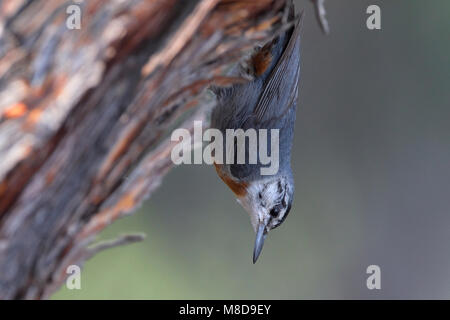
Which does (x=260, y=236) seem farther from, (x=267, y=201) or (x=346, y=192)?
(x=346, y=192)

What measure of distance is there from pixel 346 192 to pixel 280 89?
9.49ft

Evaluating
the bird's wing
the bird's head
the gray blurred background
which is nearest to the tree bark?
the bird's wing

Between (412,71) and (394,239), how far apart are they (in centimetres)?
149

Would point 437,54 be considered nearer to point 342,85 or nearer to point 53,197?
point 342,85

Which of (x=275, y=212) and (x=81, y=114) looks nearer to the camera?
(x=81, y=114)

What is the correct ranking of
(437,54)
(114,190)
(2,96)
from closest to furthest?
(2,96)
(114,190)
(437,54)

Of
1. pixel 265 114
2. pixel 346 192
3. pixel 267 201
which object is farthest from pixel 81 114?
pixel 346 192

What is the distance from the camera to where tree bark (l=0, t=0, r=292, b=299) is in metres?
1.17

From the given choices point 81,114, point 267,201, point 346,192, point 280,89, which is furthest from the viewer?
point 346,192

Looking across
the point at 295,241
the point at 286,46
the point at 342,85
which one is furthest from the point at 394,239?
the point at 286,46

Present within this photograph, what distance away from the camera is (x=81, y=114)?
1.20 meters

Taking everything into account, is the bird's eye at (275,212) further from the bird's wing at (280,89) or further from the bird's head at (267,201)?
the bird's wing at (280,89)

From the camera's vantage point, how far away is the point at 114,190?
4.21ft

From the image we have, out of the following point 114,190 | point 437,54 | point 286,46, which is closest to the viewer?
point 114,190
